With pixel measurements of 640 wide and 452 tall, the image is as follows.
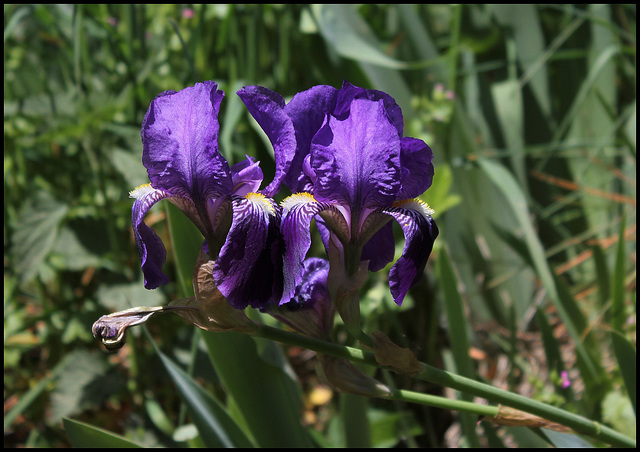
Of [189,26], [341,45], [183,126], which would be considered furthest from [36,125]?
[183,126]

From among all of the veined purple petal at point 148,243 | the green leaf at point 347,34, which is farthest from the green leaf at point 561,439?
the green leaf at point 347,34

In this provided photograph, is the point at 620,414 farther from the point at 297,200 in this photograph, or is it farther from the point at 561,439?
the point at 297,200

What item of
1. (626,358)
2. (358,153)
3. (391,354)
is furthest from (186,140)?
(626,358)

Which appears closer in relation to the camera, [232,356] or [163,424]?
[232,356]

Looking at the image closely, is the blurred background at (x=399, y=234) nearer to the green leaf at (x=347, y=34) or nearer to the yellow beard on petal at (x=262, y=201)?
the green leaf at (x=347, y=34)

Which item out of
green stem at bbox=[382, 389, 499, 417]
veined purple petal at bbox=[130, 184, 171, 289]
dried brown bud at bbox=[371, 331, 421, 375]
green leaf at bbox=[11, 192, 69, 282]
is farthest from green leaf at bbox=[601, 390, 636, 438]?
green leaf at bbox=[11, 192, 69, 282]

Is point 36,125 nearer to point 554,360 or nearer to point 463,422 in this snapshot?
point 463,422

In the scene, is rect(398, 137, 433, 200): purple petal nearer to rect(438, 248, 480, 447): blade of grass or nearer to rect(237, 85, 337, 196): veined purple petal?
rect(237, 85, 337, 196): veined purple petal
